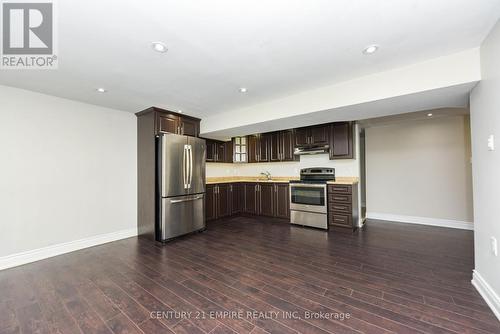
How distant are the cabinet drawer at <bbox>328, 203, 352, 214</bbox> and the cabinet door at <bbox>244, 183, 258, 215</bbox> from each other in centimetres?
195

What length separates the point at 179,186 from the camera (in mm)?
3705

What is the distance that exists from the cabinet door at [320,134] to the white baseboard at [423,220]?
230cm

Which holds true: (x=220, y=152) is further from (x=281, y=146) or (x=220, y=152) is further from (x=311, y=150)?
(x=311, y=150)

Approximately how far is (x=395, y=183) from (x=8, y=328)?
20.7 ft

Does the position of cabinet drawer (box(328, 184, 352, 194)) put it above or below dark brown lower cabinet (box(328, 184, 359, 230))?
above

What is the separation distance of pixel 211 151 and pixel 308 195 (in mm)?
2645

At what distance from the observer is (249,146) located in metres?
5.72

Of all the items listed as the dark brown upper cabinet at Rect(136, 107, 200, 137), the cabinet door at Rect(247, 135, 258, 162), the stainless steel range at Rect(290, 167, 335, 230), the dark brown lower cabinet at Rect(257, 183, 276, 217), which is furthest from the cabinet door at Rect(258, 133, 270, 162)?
the dark brown upper cabinet at Rect(136, 107, 200, 137)

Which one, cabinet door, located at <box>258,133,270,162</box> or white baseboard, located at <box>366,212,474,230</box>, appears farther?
cabinet door, located at <box>258,133,270,162</box>

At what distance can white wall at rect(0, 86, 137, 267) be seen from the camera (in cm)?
271

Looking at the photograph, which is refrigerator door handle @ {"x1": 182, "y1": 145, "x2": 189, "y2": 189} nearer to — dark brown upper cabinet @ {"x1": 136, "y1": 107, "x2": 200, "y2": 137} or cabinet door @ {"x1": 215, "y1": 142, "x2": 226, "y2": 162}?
dark brown upper cabinet @ {"x1": 136, "y1": 107, "x2": 200, "y2": 137}

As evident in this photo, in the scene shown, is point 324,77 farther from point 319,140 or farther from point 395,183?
point 395,183

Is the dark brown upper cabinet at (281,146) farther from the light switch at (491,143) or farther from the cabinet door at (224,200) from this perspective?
the light switch at (491,143)

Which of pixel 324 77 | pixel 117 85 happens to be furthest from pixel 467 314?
pixel 117 85
